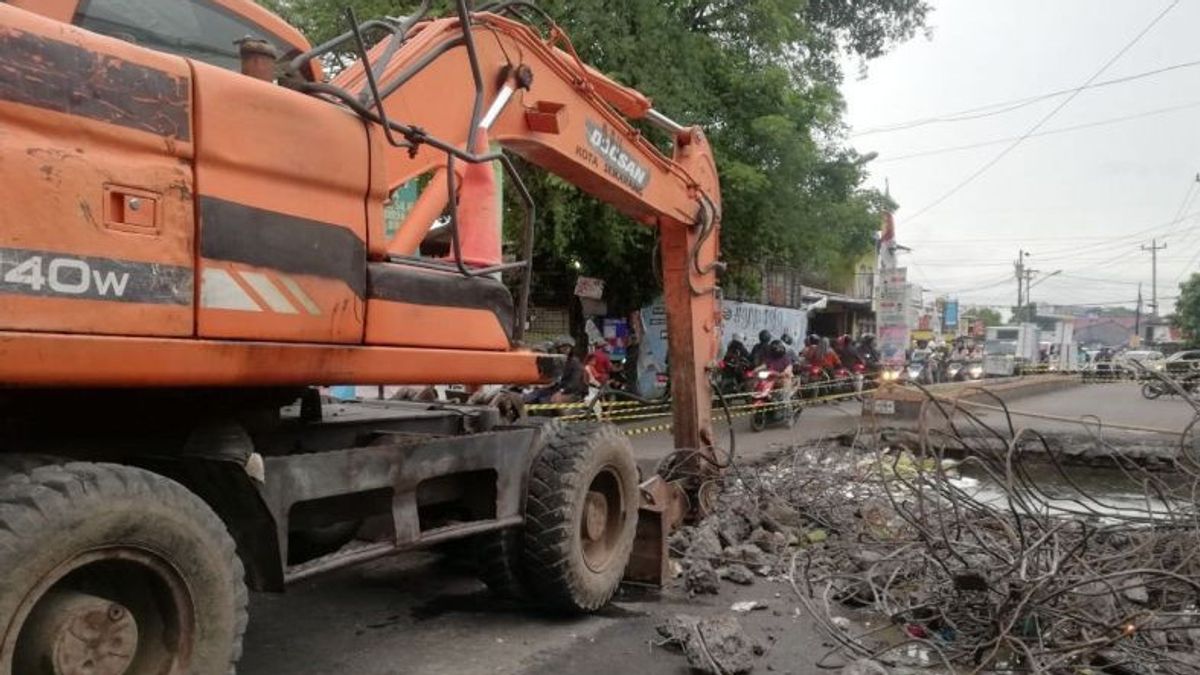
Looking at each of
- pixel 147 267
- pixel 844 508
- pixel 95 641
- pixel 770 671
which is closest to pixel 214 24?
pixel 147 267

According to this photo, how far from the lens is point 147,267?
2816mm

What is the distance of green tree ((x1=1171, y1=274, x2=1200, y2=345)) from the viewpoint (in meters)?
51.6

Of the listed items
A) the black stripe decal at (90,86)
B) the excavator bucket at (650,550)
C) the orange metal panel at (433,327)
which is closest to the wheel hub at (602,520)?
the excavator bucket at (650,550)

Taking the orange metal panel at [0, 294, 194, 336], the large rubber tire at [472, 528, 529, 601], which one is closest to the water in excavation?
the large rubber tire at [472, 528, 529, 601]

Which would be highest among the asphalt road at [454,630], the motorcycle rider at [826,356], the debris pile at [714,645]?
the motorcycle rider at [826,356]

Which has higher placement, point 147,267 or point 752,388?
point 147,267

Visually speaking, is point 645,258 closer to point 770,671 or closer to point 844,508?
point 844,508

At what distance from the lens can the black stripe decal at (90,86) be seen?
2.52m

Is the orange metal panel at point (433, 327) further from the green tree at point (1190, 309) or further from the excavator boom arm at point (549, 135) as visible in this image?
the green tree at point (1190, 309)

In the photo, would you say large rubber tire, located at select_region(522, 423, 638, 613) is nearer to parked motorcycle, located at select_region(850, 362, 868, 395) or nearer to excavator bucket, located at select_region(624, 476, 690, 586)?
excavator bucket, located at select_region(624, 476, 690, 586)

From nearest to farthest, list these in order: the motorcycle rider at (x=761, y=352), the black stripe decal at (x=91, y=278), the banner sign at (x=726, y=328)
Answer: the black stripe decal at (x=91, y=278)
the motorcycle rider at (x=761, y=352)
the banner sign at (x=726, y=328)

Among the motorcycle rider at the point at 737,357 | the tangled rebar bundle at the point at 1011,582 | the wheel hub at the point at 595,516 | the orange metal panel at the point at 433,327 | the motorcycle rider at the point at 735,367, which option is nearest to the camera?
the orange metal panel at the point at 433,327

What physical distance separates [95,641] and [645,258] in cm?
1370

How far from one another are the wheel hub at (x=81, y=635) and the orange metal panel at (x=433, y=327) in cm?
133
